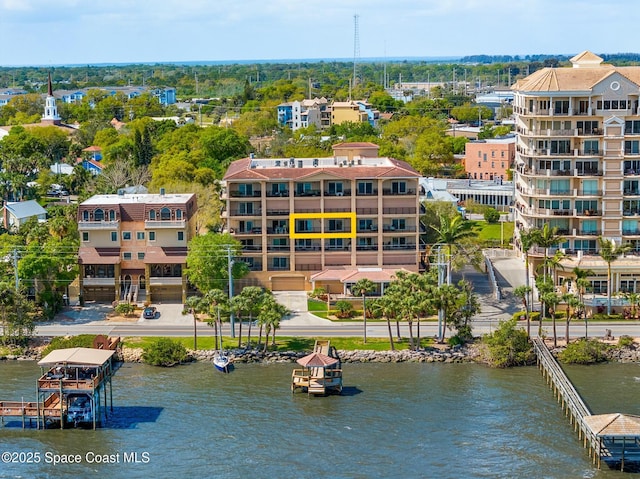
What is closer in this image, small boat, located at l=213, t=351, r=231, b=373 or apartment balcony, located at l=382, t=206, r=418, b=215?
small boat, located at l=213, t=351, r=231, b=373

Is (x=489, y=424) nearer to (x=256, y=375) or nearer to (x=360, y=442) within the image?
(x=360, y=442)

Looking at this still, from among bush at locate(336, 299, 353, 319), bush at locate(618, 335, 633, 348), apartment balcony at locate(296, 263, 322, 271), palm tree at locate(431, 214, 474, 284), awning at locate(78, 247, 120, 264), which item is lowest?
bush at locate(618, 335, 633, 348)

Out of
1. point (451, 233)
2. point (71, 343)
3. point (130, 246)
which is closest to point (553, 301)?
point (451, 233)

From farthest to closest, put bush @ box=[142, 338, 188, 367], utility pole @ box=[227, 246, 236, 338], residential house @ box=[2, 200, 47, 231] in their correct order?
residential house @ box=[2, 200, 47, 231] → utility pole @ box=[227, 246, 236, 338] → bush @ box=[142, 338, 188, 367]

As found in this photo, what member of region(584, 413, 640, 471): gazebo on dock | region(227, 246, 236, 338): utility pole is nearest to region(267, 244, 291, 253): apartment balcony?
region(227, 246, 236, 338): utility pole

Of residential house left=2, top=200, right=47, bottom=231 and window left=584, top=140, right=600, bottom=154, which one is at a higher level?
window left=584, top=140, right=600, bottom=154

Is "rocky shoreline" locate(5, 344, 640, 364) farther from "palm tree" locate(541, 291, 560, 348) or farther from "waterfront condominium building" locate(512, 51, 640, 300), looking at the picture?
"waterfront condominium building" locate(512, 51, 640, 300)

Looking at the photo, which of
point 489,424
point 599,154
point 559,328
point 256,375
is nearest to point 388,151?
point 599,154
